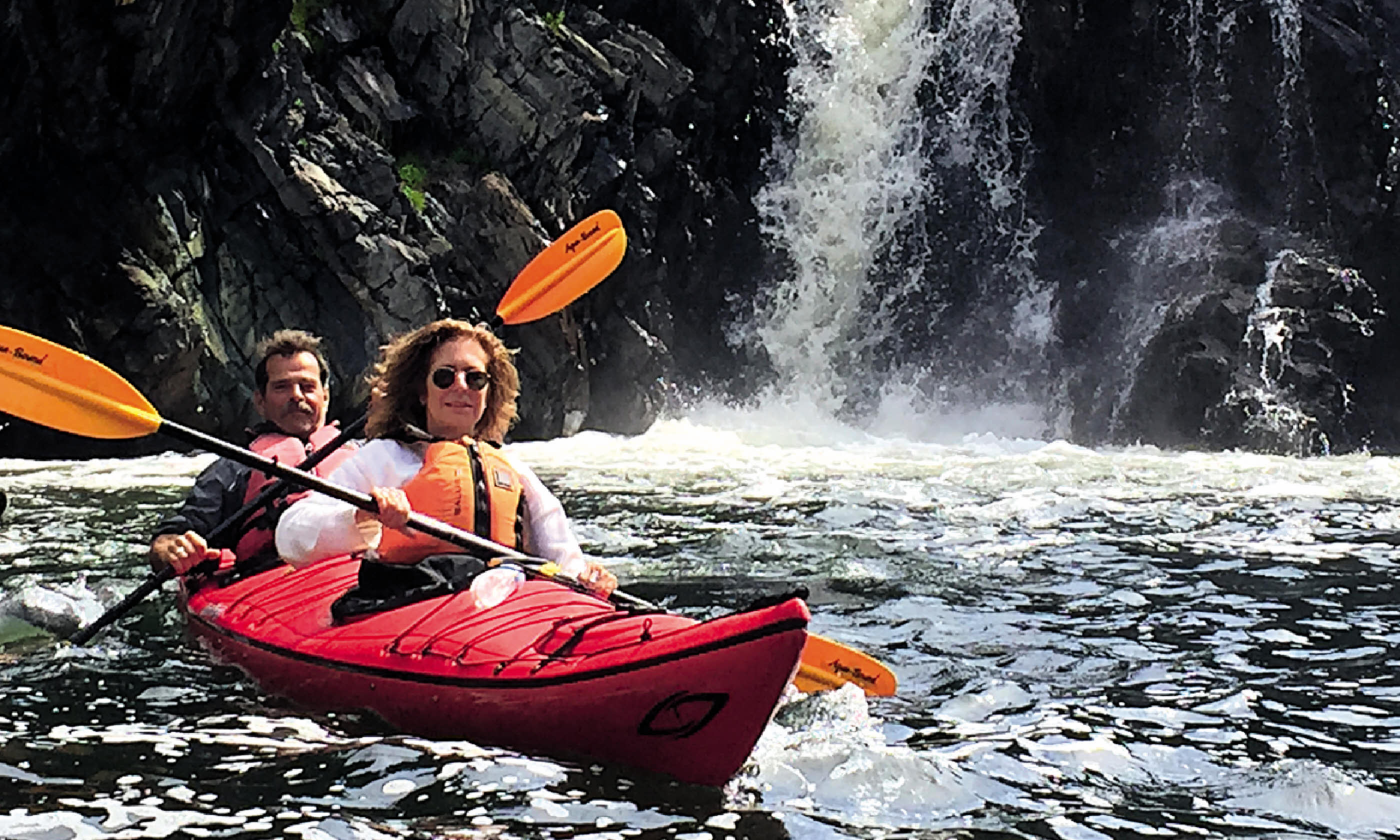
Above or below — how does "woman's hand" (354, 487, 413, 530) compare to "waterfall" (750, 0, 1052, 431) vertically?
below

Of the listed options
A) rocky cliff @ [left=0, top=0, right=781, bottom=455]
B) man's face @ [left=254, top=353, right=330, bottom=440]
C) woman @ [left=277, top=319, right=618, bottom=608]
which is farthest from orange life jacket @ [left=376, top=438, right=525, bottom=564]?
rocky cliff @ [left=0, top=0, right=781, bottom=455]

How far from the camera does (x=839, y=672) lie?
12.8 ft

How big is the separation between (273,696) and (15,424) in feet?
35.8

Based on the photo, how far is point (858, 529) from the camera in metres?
8.22

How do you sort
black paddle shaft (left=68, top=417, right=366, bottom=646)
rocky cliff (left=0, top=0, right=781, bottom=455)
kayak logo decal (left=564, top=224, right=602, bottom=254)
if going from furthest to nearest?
1. rocky cliff (left=0, top=0, right=781, bottom=455)
2. kayak logo decal (left=564, top=224, right=602, bottom=254)
3. black paddle shaft (left=68, top=417, right=366, bottom=646)

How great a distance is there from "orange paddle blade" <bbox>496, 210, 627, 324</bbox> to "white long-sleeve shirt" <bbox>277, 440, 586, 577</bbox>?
1.86m

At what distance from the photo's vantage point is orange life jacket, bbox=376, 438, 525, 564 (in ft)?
12.5

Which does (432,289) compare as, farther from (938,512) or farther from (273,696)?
(273,696)

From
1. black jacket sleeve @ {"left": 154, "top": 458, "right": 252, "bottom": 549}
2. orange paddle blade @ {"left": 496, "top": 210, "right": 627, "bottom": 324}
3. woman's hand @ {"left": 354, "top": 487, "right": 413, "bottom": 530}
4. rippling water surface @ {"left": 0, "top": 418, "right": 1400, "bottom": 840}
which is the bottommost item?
rippling water surface @ {"left": 0, "top": 418, "right": 1400, "bottom": 840}

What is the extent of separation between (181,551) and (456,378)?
1.28 meters

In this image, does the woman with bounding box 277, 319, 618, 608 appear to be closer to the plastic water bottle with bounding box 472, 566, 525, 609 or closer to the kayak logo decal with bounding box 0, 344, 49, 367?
the plastic water bottle with bounding box 472, 566, 525, 609

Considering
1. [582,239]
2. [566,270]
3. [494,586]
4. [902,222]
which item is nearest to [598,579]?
[494,586]

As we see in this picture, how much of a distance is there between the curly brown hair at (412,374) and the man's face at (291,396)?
3.40 feet

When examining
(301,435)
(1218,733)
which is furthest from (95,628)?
(1218,733)
